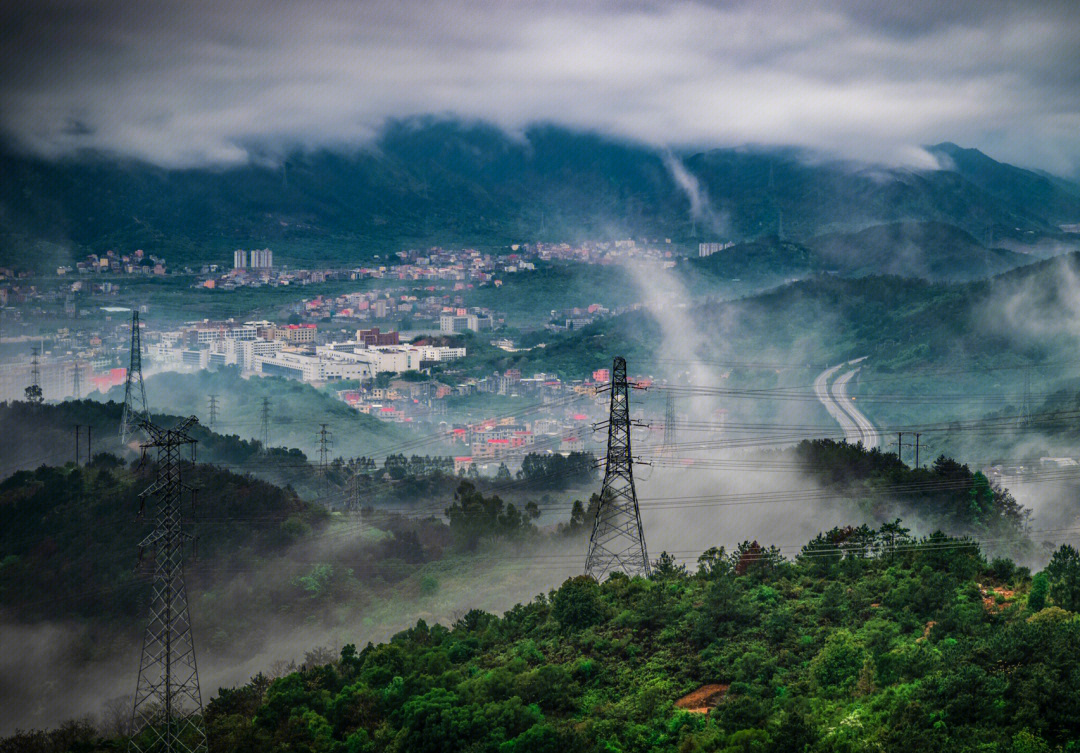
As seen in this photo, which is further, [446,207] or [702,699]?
[446,207]

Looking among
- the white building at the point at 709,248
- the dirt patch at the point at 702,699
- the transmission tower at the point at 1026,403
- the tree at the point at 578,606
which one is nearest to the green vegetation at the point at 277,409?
the transmission tower at the point at 1026,403

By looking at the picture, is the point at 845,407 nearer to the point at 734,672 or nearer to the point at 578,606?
the point at 578,606

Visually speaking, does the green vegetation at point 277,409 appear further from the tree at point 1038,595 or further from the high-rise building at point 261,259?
the tree at point 1038,595

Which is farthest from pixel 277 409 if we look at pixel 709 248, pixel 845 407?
pixel 709 248

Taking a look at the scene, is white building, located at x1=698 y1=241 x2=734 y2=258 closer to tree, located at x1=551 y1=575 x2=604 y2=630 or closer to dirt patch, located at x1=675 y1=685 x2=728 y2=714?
tree, located at x1=551 y1=575 x2=604 y2=630

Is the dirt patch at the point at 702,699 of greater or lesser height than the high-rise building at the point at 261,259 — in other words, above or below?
below

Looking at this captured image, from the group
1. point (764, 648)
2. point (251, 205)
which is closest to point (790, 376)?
point (764, 648)
